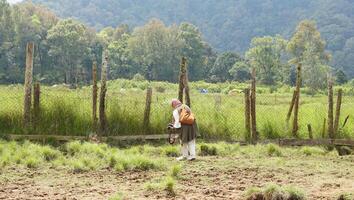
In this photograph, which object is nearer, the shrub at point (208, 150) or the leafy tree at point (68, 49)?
the shrub at point (208, 150)

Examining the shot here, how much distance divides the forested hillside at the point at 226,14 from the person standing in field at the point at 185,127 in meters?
133

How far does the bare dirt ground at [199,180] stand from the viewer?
8234 millimetres

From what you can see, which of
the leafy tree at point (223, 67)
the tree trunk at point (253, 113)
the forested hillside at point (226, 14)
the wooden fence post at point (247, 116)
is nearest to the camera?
the tree trunk at point (253, 113)

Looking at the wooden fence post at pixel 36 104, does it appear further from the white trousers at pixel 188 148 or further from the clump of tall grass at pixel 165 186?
the clump of tall grass at pixel 165 186

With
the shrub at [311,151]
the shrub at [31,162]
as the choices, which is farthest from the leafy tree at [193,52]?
the shrub at [31,162]

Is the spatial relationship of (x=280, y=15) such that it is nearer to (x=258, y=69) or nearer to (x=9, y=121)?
(x=258, y=69)

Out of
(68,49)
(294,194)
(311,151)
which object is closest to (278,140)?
(311,151)

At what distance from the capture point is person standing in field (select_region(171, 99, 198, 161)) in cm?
1218

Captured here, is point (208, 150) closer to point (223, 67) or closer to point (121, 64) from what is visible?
point (121, 64)

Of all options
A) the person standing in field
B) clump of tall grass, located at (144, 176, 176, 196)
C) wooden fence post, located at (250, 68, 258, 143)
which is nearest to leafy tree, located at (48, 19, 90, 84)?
wooden fence post, located at (250, 68, 258, 143)

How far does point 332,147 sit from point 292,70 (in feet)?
231

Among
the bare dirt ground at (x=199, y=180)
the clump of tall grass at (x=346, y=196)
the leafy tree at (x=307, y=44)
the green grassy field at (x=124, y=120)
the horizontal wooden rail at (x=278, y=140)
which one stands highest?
the leafy tree at (x=307, y=44)

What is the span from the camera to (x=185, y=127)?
488 inches

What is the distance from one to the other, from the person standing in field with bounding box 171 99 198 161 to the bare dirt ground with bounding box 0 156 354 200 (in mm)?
464
